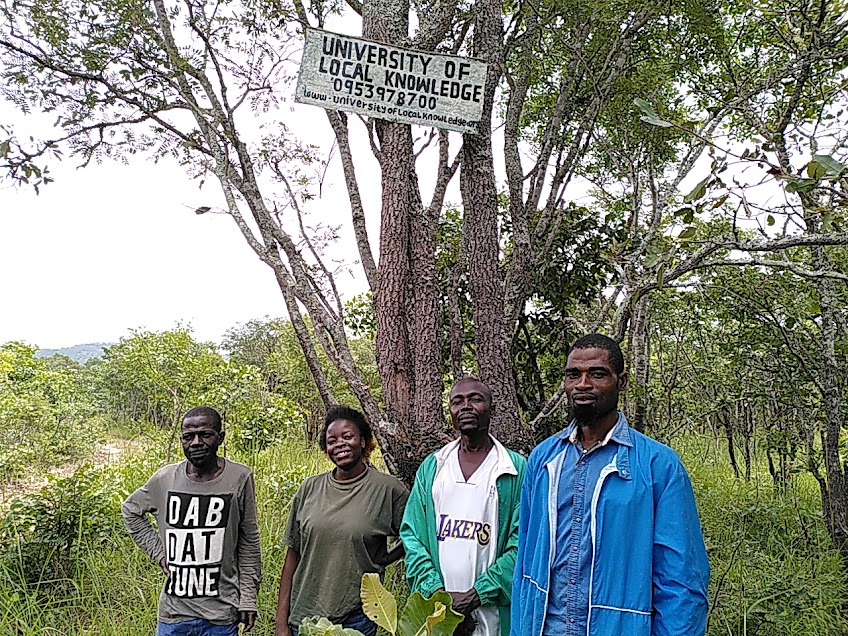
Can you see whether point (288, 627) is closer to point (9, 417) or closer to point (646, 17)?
point (646, 17)

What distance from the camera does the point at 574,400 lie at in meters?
2.08

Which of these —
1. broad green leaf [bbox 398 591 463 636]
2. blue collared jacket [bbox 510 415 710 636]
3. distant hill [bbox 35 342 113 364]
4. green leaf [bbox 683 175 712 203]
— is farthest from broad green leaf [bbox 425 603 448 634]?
distant hill [bbox 35 342 113 364]

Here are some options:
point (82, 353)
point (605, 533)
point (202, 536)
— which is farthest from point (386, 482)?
point (82, 353)

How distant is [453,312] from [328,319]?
781 millimetres

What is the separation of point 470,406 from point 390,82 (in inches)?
63.5

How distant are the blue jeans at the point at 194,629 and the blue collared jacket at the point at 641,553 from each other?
1.31m

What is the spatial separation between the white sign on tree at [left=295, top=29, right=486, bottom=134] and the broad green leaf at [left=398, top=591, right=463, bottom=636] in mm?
2193

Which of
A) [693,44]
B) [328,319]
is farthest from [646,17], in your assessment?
[328,319]

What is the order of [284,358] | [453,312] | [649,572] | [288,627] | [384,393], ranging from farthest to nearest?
[284,358], [453,312], [384,393], [288,627], [649,572]

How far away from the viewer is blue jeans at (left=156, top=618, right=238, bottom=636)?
2695 mm

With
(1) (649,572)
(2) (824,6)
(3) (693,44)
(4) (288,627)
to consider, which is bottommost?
(4) (288,627)

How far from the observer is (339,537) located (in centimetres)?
267

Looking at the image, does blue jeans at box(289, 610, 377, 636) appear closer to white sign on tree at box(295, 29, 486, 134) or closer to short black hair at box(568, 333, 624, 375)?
short black hair at box(568, 333, 624, 375)

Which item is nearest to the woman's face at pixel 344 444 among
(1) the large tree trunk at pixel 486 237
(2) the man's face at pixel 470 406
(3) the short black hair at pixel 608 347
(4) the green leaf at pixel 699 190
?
(2) the man's face at pixel 470 406
